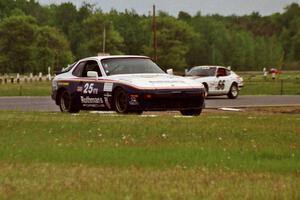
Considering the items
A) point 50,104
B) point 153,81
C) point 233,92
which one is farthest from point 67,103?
point 233,92

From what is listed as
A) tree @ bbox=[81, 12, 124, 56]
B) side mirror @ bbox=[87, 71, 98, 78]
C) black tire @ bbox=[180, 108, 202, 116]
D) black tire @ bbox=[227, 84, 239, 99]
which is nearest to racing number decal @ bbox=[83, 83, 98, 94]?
side mirror @ bbox=[87, 71, 98, 78]

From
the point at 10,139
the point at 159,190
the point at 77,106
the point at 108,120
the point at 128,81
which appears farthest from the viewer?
the point at 77,106

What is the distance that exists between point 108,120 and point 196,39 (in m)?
123

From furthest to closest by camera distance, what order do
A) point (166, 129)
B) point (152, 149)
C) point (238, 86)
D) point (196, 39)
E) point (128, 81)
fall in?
1. point (196, 39)
2. point (238, 86)
3. point (128, 81)
4. point (166, 129)
5. point (152, 149)

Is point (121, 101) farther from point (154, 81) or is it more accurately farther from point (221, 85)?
point (221, 85)

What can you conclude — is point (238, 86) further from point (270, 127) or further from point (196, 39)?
point (196, 39)

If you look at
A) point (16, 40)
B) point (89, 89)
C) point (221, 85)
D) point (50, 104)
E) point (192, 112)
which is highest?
point (16, 40)

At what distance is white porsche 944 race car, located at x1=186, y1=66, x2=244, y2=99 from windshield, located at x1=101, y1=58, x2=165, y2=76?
1560 centimetres

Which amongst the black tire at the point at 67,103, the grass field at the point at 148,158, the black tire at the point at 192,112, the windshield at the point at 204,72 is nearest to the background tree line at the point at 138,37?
the windshield at the point at 204,72

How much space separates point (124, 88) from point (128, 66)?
1166 millimetres

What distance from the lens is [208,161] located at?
9312 mm

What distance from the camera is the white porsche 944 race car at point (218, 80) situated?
34.4m

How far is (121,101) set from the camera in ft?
57.5

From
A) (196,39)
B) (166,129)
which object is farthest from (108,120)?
(196,39)
